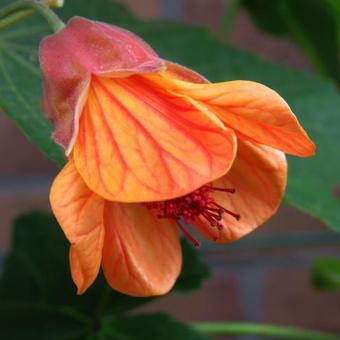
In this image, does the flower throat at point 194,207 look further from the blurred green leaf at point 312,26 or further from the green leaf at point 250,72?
the blurred green leaf at point 312,26

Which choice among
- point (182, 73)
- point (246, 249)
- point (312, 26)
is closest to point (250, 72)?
point (312, 26)

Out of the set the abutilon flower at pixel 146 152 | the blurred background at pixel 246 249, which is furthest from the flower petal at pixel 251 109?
the blurred background at pixel 246 249

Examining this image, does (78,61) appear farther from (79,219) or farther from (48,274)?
(48,274)

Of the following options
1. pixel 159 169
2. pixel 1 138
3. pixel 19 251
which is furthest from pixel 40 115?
pixel 1 138

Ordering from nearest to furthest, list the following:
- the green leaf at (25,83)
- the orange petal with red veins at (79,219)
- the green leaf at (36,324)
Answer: the orange petal with red veins at (79,219), the green leaf at (25,83), the green leaf at (36,324)

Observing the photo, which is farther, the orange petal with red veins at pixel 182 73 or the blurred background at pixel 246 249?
the blurred background at pixel 246 249

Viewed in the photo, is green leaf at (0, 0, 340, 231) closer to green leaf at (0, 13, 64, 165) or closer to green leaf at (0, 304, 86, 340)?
green leaf at (0, 13, 64, 165)
